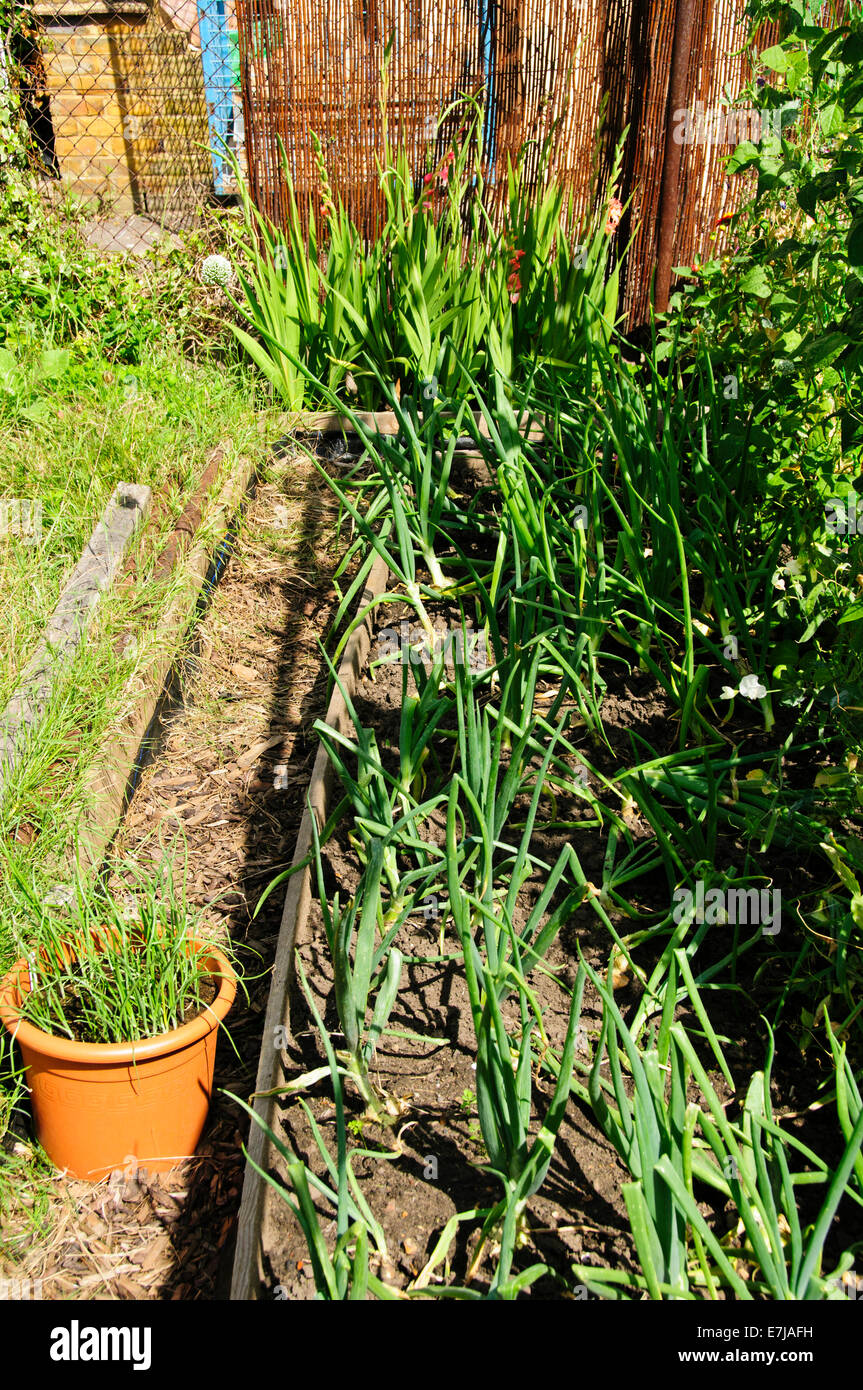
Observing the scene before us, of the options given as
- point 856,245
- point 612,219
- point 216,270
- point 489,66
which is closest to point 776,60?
point 856,245

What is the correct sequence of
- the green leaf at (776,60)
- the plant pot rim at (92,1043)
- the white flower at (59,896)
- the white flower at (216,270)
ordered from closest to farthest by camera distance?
1. the plant pot rim at (92,1043)
2. the white flower at (59,896)
3. the green leaf at (776,60)
4. the white flower at (216,270)

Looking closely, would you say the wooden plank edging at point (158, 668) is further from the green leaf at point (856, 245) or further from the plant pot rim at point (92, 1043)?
the green leaf at point (856, 245)

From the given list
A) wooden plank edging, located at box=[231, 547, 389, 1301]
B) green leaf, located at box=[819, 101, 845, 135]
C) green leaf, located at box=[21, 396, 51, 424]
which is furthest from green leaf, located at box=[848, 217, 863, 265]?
green leaf, located at box=[21, 396, 51, 424]

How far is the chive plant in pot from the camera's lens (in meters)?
1.54

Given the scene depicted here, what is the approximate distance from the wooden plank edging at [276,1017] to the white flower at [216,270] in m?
2.71

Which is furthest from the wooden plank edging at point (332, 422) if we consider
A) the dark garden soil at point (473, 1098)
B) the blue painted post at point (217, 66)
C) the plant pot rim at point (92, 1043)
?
the blue painted post at point (217, 66)

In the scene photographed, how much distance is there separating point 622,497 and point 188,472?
139 centimetres

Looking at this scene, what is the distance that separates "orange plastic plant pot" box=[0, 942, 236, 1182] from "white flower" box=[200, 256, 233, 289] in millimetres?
3677

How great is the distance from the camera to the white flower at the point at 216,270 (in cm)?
450

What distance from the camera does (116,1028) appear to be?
5.13 ft

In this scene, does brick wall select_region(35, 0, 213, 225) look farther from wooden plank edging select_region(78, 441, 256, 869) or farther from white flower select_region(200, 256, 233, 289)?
wooden plank edging select_region(78, 441, 256, 869)

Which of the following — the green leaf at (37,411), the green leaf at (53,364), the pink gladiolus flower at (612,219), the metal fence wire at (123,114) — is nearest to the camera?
the green leaf at (37,411)
